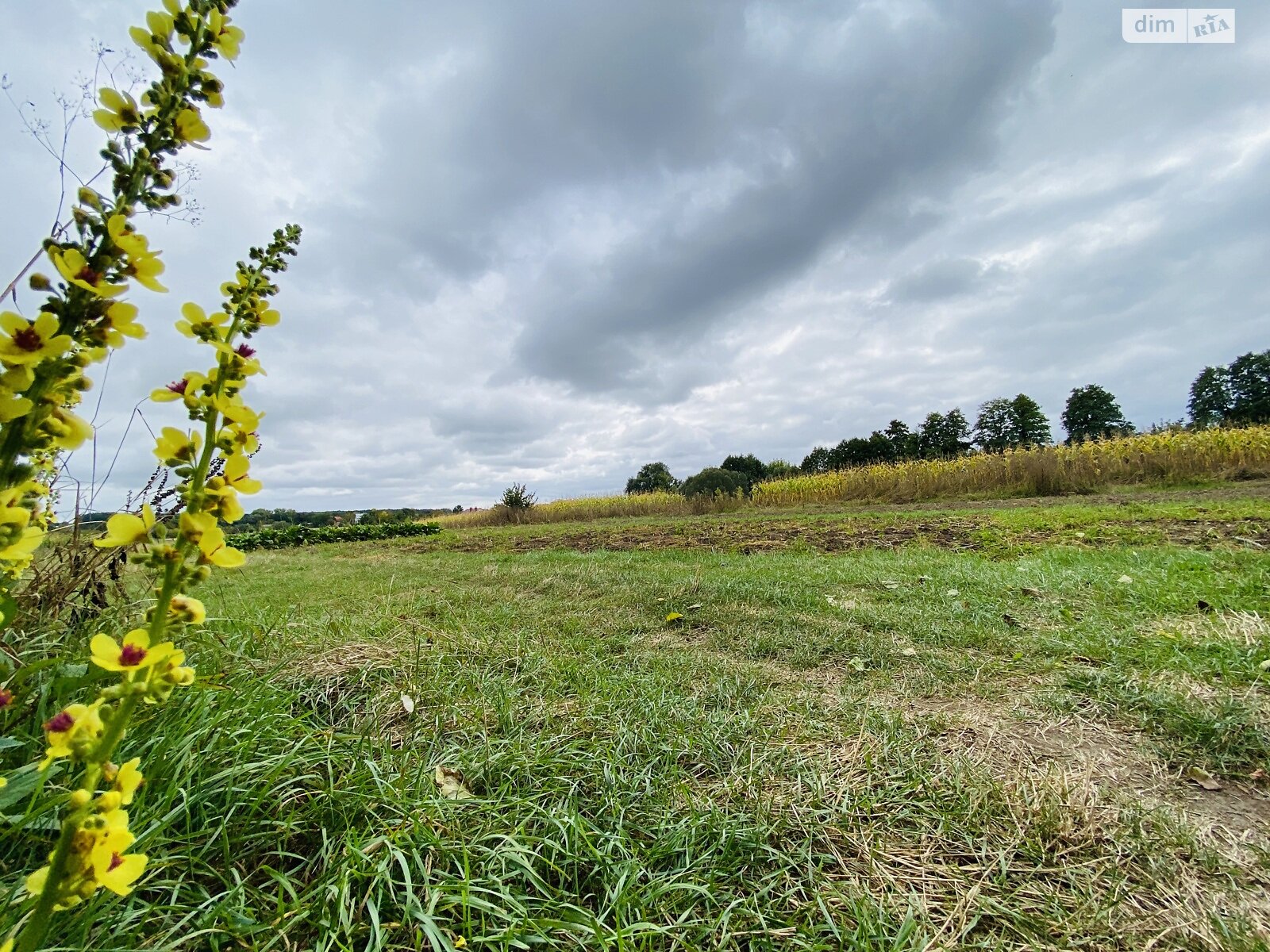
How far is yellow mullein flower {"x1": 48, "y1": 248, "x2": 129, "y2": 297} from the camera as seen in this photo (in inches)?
20.1

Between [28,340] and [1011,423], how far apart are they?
5717 cm

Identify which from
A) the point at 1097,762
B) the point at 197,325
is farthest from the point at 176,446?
the point at 1097,762

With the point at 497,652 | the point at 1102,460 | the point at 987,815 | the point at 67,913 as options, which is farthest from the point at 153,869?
the point at 1102,460

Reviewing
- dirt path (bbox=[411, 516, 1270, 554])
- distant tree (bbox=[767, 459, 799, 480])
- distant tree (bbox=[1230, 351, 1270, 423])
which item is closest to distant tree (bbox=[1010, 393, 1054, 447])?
distant tree (bbox=[1230, 351, 1270, 423])

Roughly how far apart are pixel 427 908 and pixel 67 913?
602 millimetres

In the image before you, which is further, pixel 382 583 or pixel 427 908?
pixel 382 583

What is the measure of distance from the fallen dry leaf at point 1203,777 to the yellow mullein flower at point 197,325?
110 inches

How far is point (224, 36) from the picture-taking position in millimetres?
723

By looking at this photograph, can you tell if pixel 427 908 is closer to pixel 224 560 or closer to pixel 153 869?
pixel 153 869

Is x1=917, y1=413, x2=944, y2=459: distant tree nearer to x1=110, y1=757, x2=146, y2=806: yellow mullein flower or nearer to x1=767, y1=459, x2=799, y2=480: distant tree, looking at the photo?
x1=767, y1=459, x2=799, y2=480: distant tree

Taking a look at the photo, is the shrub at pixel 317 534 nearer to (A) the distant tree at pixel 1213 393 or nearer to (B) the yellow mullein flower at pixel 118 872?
(B) the yellow mullein flower at pixel 118 872

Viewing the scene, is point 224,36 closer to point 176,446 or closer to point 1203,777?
point 176,446

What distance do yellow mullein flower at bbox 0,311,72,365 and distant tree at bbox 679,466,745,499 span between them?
19.1m

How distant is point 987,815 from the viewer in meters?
1.44
